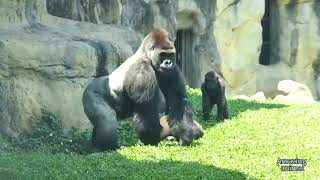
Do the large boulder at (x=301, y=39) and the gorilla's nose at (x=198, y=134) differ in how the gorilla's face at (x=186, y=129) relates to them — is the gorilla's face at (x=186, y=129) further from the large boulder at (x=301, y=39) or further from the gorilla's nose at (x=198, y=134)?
the large boulder at (x=301, y=39)

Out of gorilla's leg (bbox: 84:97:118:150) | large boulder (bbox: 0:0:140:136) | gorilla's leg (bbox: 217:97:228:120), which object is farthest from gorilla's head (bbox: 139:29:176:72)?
gorilla's leg (bbox: 217:97:228:120)

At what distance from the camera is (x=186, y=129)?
24.2 ft

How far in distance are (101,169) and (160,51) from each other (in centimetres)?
193

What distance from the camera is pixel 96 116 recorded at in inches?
296

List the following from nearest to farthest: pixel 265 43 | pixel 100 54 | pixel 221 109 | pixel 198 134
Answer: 1. pixel 198 134
2. pixel 100 54
3. pixel 221 109
4. pixel 265 43

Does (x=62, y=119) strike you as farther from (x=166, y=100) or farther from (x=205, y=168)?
(x=205, y=168)

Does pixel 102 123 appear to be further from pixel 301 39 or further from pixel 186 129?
pixel 301 39

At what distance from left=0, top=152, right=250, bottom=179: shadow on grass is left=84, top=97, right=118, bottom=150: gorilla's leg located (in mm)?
861

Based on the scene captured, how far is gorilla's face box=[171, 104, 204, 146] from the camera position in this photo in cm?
736

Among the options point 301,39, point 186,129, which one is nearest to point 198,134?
point 186,129

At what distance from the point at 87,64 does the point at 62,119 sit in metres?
0.84

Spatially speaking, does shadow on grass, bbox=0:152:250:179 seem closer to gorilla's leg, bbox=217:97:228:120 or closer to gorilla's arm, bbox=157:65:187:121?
gorilla's arm, bbox=157:65:187:121

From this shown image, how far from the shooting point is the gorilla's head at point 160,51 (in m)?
7.39

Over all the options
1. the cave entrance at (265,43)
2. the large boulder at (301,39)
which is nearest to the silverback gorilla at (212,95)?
the large boulder at (301,39)
